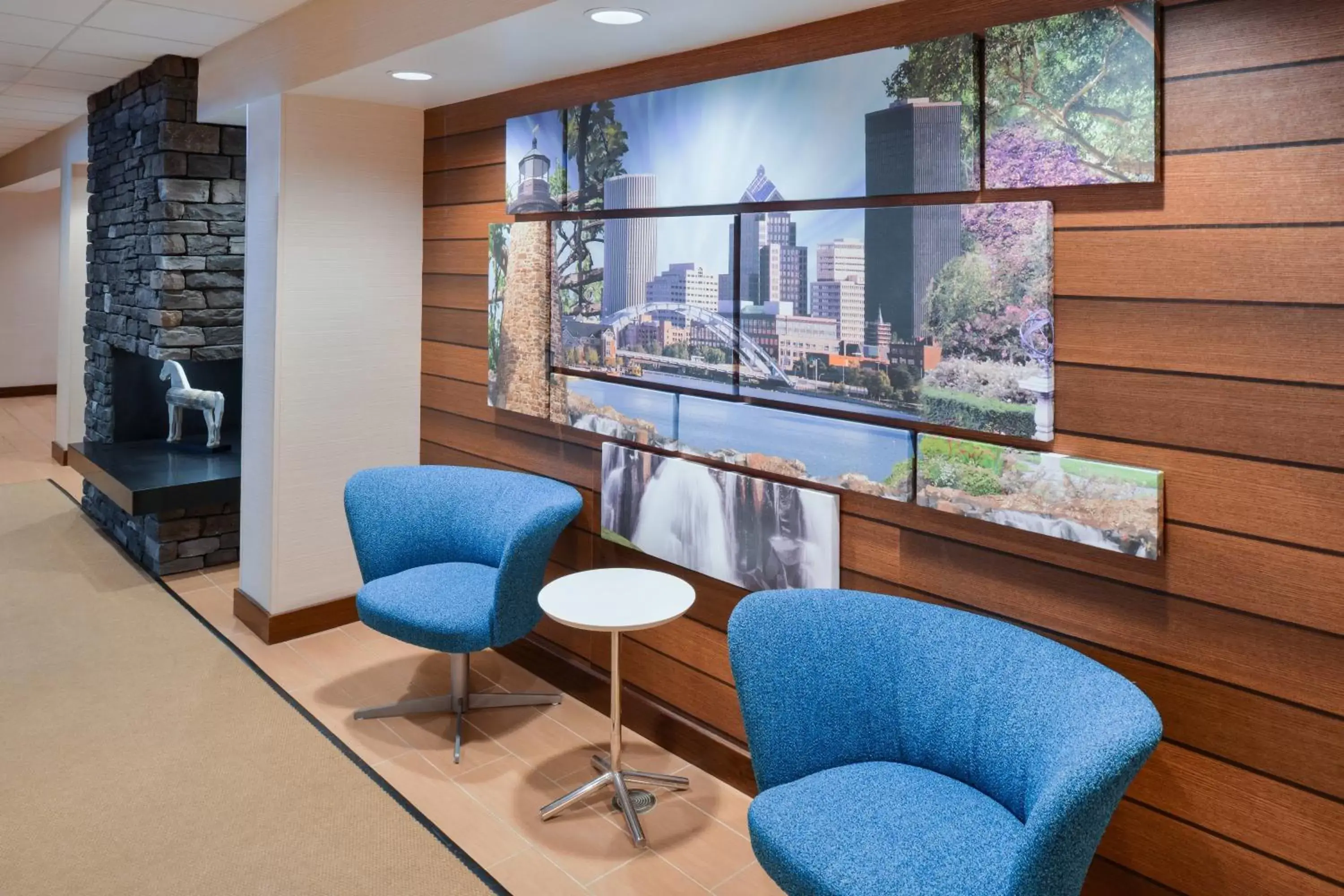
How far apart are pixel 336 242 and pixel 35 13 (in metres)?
1.39

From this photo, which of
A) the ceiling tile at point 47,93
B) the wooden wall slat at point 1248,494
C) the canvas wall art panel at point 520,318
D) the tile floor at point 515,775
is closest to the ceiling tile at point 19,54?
the ceiling tile at point 47,93

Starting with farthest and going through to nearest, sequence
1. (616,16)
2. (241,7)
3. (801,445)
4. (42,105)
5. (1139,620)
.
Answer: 1. (42,105)
2. (241,7)
3. (801,445)
4. (616,16)
5. (1139,620)

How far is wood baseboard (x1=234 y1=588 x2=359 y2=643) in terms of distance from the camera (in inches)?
152

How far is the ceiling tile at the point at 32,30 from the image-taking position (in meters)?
3.76

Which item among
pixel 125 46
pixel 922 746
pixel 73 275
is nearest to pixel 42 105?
pixel 73 275

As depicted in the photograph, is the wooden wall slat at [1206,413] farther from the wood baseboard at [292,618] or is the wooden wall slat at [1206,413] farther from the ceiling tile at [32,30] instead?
the ceiling tile at [32,30]

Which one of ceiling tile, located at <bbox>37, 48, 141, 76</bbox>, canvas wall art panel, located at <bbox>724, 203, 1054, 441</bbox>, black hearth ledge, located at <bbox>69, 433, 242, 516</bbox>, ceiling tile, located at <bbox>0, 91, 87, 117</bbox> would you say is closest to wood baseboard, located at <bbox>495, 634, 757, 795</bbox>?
canvas wall art panel, located at <bbox>724, 203, 1054, 441</bbox>

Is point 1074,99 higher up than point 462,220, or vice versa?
point 462,220

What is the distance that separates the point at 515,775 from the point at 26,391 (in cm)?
1022

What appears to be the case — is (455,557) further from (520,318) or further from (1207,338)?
(1207,338)

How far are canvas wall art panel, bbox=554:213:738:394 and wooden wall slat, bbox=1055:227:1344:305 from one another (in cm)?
100

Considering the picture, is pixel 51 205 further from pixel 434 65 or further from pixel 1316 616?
pixel 1316 616

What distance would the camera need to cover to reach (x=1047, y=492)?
2057 millimetres

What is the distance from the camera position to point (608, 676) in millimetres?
3357
